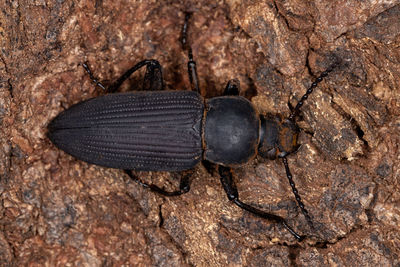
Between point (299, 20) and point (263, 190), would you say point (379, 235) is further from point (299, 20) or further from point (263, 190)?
point (299, 20)

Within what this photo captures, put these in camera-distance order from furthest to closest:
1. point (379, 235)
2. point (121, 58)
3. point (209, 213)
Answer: point (121, 58), point (209, 213), point (379, 235)

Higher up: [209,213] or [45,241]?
[209,213]

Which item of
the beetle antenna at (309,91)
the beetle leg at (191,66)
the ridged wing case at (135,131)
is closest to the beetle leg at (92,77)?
the ridged wing case at (135,131)

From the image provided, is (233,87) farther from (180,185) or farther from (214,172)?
(180,185)

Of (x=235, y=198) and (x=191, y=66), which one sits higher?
(x=191, y=66)

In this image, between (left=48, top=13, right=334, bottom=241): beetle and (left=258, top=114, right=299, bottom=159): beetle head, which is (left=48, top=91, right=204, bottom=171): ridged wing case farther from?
(left=258, top=114, right=299, bottom=159): beetle head

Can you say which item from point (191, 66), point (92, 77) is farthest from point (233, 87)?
point (92, 77)

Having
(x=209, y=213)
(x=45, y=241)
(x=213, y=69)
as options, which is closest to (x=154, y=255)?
(x=209, y=213)
